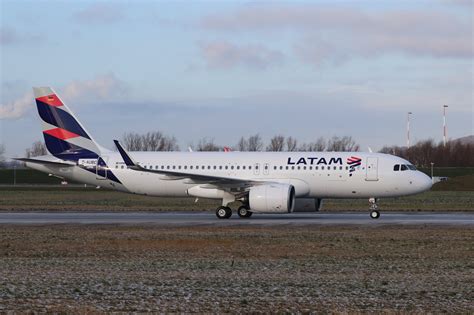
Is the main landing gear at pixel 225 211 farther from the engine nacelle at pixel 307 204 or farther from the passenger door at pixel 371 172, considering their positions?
the passenger door at pixel 371 172

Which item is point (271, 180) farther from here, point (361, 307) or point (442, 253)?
point (361, 307)

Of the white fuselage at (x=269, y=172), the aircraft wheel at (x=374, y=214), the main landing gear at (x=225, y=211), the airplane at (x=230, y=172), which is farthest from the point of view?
the white fuselage at (x=269, y=172)

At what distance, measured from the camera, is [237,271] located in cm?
1725

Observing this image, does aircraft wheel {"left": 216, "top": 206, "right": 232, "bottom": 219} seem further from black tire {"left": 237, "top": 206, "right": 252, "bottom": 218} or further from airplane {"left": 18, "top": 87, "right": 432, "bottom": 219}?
black tire {"left": 237, "top": 206, "right": 252, "bottom": 218}

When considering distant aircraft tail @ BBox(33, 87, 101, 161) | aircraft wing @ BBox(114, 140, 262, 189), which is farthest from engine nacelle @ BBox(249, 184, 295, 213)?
distant aircraft tail @ BBox(33, 87, 101, 161)

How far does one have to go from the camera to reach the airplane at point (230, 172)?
3762cm

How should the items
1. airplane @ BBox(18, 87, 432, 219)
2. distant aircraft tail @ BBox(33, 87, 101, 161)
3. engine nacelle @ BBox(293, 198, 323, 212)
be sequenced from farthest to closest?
distant aircraft tail @ BBox(33, 87, 101, 161) < engine nacelle @ BBox(293, 198, 323, 212) < airplane @ BBox(18, 87, 432, 219)

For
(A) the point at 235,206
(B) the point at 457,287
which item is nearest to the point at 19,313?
(B) the point at 457,287

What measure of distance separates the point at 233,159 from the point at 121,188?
19.6ft

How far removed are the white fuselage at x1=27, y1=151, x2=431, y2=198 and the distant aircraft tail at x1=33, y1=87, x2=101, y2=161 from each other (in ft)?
2.11

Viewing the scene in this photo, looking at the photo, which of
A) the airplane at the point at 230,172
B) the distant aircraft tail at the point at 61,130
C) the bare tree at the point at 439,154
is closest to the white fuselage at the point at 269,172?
the airplane at the point at 230,172

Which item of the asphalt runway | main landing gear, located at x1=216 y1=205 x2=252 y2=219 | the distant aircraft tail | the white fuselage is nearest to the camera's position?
the asphalt runway

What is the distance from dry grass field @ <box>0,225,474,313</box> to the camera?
12.9 m

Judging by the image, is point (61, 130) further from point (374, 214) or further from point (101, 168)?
point (374, 214)
